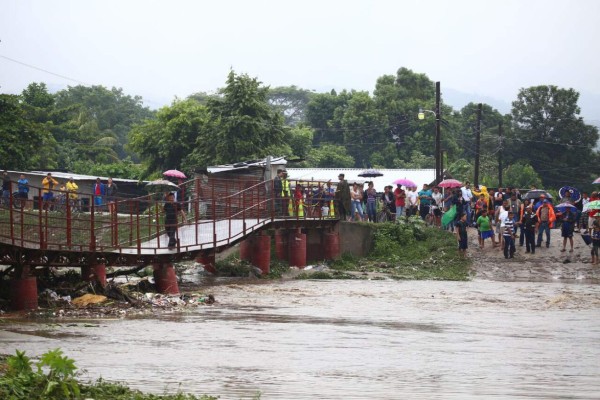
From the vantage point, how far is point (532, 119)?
3093 inches

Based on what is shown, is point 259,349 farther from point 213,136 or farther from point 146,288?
point 213,136

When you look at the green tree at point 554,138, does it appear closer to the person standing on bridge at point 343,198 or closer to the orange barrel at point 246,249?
the person standing on bridge at point 343,198

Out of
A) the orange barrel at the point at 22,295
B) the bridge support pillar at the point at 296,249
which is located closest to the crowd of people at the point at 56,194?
the orange barrel at the point at 22,295

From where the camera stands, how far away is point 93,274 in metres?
23.5

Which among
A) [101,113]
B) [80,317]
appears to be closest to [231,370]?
[80,317]

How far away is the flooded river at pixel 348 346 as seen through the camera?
14516mm

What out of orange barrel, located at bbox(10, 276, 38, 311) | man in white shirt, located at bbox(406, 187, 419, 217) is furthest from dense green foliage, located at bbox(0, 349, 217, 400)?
man in white shirt, located at bbox(406, 187, 419, 217)

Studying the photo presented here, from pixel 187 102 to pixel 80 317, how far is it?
131ft

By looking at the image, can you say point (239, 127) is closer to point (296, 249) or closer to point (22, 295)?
point (296, 249)

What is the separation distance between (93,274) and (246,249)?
32.2 ft

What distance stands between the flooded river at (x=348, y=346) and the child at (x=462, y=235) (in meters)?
6.97

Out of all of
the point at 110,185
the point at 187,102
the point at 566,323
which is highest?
the point at 187,102

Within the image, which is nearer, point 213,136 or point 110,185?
point 110,185

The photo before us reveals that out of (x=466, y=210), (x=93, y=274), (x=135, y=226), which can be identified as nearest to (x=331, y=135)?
(x=466, y=210)
